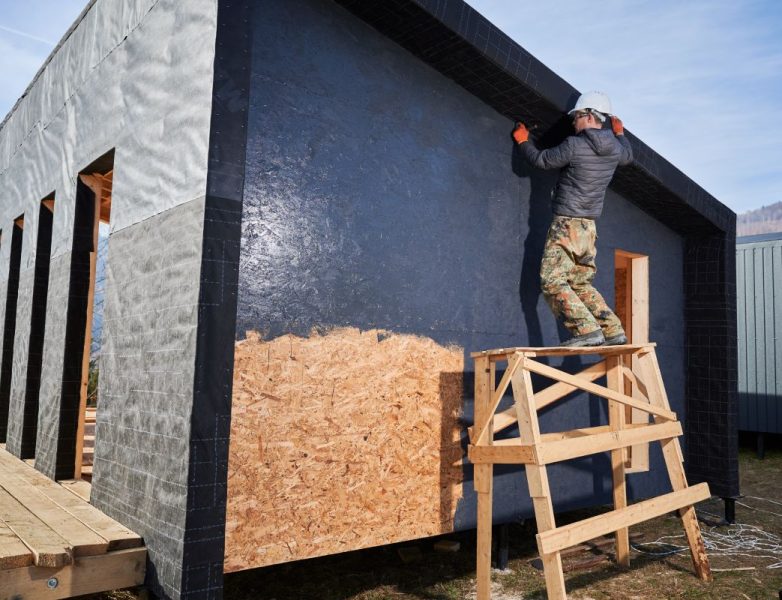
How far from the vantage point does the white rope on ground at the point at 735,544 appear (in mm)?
5746

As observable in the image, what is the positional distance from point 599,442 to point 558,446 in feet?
1.44

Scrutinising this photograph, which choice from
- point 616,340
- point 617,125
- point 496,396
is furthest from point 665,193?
point 496,396

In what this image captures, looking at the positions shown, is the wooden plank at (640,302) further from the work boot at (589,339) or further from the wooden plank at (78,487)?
the wooden plank at (78,487)

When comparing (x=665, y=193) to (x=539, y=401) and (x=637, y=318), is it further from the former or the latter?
(x=539, y=401)

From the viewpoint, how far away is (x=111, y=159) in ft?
16.3

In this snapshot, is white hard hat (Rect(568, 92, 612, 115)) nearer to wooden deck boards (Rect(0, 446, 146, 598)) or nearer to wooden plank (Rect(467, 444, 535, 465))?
wooden plank (Rect(467, 444, 535, 465))

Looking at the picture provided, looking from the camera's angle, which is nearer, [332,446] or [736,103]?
[332,446]

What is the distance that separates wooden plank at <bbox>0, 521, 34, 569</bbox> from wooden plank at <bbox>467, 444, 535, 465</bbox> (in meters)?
2.63

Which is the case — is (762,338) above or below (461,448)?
above

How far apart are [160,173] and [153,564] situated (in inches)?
91.6

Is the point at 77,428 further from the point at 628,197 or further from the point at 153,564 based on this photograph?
the point at 628,197

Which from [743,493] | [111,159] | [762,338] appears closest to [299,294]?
[111,159]

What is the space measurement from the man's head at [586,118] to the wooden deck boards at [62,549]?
4.30 meters

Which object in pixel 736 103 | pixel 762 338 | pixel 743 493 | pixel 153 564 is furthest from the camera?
pixel 736 103
